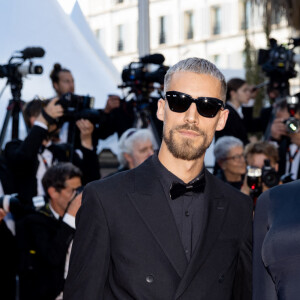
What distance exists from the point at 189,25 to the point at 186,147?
119 feet

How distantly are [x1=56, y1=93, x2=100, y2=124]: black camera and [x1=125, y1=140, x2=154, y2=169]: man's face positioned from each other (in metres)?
0.42

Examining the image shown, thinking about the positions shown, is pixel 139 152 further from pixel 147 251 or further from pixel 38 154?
pixel 147 251

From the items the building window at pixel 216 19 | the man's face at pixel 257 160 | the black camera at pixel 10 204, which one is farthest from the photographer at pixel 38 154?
the building window at pixel 216 19

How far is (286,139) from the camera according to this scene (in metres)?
5.82

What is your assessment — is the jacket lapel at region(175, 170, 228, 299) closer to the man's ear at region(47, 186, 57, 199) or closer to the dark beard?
the dark beard

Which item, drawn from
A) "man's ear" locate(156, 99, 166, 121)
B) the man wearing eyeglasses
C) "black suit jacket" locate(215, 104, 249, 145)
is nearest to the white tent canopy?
the man wearing eyeglasses

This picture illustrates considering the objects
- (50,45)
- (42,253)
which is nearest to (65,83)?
(50,45)

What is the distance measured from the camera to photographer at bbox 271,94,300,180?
5.57 m

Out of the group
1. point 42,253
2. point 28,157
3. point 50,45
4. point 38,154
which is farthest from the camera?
point 50,45

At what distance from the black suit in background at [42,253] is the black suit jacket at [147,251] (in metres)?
1.85

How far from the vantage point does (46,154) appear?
5367 mm

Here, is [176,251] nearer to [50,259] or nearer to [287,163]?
[50,259]

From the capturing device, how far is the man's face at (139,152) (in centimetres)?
545

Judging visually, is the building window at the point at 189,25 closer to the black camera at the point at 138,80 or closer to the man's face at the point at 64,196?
the black camera at the point at 138,80
